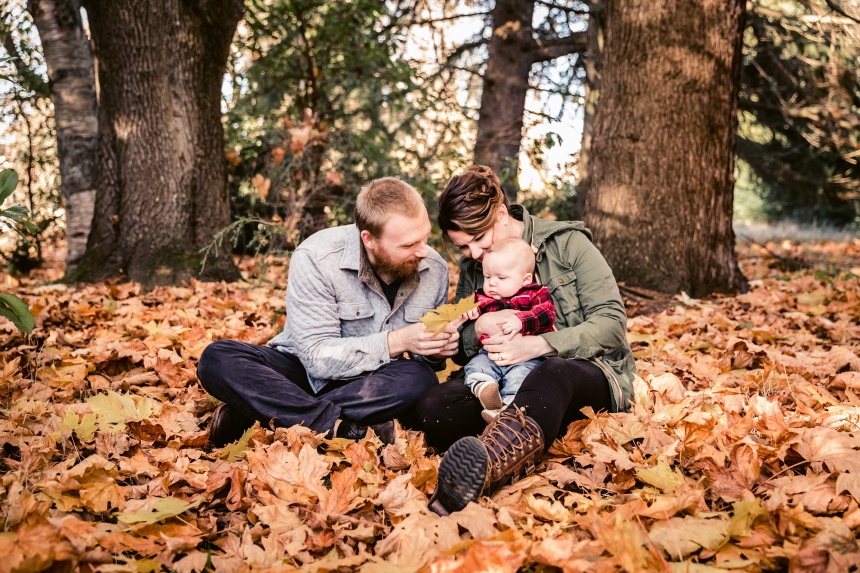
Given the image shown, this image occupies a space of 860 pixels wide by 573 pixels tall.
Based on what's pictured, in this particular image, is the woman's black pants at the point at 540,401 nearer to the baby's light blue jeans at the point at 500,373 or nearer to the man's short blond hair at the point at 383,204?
the baby's light blue jeans at the point at 500,373

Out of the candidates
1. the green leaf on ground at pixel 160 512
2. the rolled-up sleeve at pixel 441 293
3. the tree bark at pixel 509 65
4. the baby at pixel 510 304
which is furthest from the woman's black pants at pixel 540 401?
the tree bark at pixel 509 65

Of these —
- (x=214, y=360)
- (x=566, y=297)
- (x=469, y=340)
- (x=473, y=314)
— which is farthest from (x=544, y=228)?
(x=214, y=360)

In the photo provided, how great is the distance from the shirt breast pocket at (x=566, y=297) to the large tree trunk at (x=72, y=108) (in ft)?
16.1

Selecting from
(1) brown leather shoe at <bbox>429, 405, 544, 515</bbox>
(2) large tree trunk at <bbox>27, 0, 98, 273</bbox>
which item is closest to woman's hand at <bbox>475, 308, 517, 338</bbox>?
(1) brown leather shoe at <bbox>429, 405, 544, 515</bbox>

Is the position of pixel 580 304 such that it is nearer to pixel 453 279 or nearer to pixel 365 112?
pixel 453 279

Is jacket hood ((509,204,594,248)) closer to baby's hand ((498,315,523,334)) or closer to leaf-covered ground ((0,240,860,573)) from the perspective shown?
baby's hand ((498,315,523,334))

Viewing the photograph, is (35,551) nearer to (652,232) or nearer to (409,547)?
(409,547)

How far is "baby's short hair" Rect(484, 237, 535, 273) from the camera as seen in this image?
2.58 metres

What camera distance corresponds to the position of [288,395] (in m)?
2.49

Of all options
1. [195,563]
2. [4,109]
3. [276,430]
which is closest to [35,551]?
[195,563]

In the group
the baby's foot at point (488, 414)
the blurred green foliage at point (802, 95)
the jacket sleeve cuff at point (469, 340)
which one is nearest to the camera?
the baby's foot at point (488, 414)

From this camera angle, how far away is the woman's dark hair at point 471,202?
8.29 ft

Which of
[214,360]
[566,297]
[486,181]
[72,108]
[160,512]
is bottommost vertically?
[160,512]

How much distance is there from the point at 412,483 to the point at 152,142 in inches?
165
